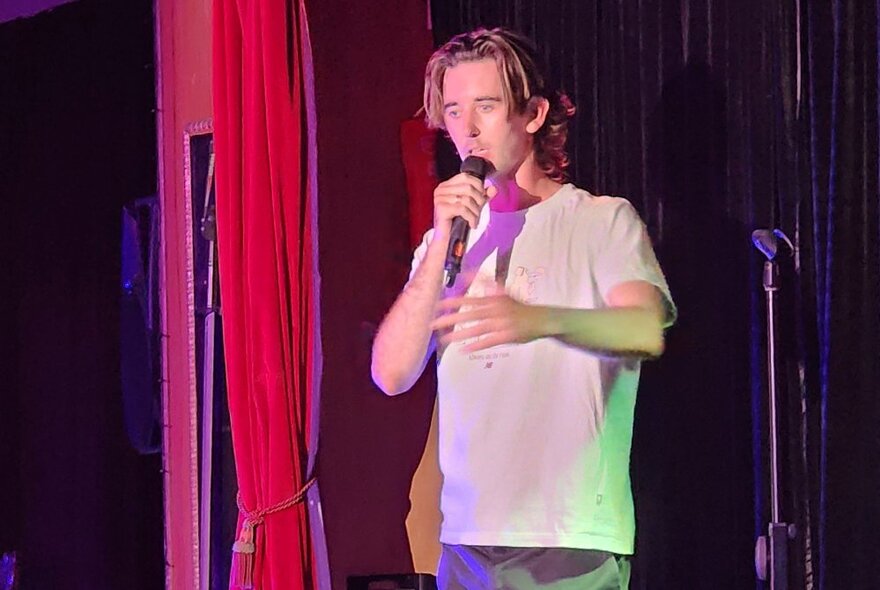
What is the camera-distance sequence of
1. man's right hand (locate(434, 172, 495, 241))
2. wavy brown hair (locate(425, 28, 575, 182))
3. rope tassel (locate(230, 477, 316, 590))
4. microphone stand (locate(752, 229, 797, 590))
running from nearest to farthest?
microphone stand (locate(752, 229, 797, 590)) < man's right hand (locate(434, 172, 495, 241)) < wavy brown hair (locate(425, 28, 575, 182)) < rope tassel (locate(230, 477, 316, 590))

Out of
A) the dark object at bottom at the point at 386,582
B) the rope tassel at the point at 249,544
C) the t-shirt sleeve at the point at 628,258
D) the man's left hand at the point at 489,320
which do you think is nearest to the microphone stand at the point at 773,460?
the t-shirt sleeve at the point at 628,258

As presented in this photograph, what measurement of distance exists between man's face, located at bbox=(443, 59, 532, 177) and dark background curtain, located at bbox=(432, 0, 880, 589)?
0.43 feet

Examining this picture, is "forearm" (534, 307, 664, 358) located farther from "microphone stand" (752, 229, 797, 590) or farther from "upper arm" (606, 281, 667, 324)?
"microphone stand" (752, 229, 797, 590)

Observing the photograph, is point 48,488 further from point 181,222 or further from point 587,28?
point 587,28

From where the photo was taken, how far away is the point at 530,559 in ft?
7.09

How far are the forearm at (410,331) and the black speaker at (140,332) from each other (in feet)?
2.99

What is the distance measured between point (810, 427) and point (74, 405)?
215 centimetres

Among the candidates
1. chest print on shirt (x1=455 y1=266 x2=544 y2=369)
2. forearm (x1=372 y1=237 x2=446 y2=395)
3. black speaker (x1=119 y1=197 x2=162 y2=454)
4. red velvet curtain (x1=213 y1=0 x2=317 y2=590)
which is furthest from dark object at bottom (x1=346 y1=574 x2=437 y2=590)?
black speaker (x1=119 y1=197 x2=162 y2=454)

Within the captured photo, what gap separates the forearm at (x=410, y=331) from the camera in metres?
2.26

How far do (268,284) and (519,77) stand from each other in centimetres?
67

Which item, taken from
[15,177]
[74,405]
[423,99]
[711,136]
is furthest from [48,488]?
[711,136]

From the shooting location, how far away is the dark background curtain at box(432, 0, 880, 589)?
2070 millimetres

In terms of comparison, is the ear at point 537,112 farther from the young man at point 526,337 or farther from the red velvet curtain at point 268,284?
the red velvet curtain at point 268,284

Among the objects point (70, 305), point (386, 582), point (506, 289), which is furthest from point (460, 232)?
point (70, 305)
